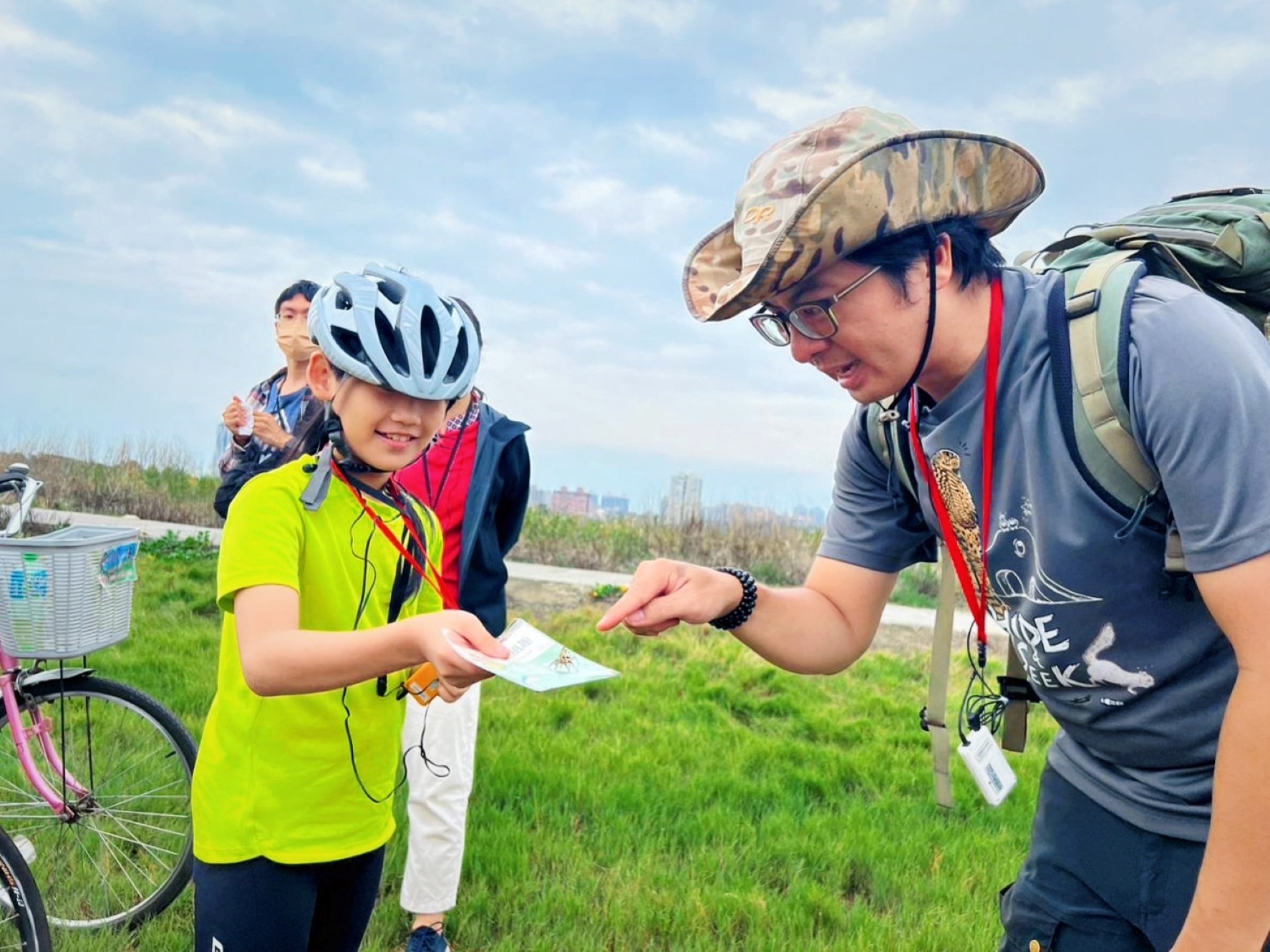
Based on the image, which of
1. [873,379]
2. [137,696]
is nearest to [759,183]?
[873,379]

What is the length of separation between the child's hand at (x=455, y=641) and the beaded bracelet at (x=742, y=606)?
29.9 inches

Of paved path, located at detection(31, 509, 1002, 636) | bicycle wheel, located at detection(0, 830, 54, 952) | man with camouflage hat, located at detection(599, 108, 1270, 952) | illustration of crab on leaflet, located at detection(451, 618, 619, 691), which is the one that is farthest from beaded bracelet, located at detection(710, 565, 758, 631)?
paved path, located at detection(31, 509, 1002, 636)

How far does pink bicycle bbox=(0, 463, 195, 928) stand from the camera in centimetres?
347

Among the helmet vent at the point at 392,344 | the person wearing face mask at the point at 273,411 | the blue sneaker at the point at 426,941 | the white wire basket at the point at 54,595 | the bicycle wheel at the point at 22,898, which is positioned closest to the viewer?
the helmet vent at the point at 392,344

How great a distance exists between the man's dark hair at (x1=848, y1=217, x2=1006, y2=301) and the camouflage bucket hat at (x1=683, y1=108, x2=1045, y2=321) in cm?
3

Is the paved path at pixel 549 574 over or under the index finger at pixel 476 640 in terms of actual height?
under

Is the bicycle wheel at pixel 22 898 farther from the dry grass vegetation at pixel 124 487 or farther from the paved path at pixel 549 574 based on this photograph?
the dry grass vegetation at pixel 124 487

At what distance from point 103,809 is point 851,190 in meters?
3.72

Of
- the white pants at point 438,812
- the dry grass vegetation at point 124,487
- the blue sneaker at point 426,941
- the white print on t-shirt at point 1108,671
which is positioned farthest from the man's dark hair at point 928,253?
the dry grass vegetation at point 124,487

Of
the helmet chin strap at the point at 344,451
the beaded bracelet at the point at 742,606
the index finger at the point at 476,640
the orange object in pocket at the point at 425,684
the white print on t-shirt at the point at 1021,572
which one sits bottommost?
the orange object in pocket at the point at 425,684

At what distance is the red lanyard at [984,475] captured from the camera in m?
2.01

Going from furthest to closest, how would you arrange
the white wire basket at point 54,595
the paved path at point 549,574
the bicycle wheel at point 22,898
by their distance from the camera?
the paved path at point 549,574, the white wire basket at point 54,595, the bicycle wheel at point 22,898

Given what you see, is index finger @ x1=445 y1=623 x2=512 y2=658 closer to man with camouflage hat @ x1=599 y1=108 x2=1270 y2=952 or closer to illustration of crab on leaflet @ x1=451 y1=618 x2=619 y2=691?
illustration of crab on leaflet @ x1=451 y1=618 x2=619 y2=691

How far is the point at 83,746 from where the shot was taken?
4.05 m
